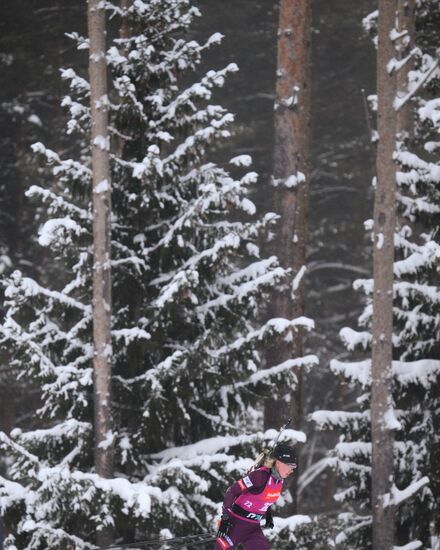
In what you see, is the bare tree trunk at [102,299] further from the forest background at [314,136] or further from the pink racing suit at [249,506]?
the forest background at [314,136]

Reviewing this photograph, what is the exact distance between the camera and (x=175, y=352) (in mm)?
10141

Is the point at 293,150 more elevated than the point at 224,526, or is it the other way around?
the point at 293,150

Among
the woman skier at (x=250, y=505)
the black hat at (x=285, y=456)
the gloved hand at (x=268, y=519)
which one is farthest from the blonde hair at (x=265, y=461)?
the gloved hand at (x=268, y=519)

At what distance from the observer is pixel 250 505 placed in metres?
7.75

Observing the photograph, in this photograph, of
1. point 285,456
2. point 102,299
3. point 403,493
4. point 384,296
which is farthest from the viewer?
point 384,296

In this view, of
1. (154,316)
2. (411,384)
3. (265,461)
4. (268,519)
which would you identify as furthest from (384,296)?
(265,461)

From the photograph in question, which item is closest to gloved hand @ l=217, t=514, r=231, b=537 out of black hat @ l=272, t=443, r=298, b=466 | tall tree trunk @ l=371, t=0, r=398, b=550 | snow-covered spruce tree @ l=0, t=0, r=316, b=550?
black hat @ l=272, t=443, r=298, b=466

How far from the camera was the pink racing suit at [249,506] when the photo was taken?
7625mm

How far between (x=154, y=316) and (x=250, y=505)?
3463 mm

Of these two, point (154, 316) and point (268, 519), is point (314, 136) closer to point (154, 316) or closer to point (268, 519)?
point (154, 316)

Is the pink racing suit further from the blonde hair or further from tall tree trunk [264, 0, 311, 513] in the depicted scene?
tall tree trunk [264, 0, 311, 513]

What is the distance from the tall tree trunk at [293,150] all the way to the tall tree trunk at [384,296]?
6.21 feet

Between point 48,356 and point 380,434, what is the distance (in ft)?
15.5

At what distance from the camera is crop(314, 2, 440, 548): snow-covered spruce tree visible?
12.0m
